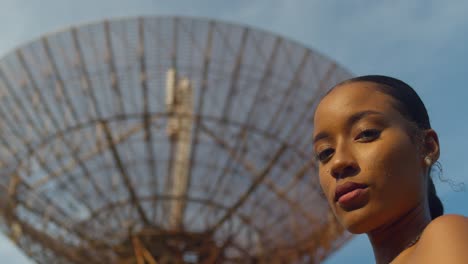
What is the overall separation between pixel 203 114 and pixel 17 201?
5.53 meters

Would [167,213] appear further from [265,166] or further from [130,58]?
[130,58]

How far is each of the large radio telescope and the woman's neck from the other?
1801 centimetres

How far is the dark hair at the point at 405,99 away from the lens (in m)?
2.05

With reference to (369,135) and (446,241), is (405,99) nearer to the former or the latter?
(369,135)

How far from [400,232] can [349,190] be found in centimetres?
20

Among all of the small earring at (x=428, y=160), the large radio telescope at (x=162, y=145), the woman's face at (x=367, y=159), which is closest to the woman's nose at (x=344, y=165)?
the woman's face at (x=367, y=159)

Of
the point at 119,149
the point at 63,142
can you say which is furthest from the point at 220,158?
the point at 63,142

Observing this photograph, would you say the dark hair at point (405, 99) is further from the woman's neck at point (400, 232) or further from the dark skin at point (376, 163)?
the woman's neck at point (400, 232)

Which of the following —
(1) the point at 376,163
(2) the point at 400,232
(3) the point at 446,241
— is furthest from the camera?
(2) the point at 400,232

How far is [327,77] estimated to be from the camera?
71.6 feet

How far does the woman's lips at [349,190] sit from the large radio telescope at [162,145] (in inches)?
713

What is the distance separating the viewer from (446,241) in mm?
1588

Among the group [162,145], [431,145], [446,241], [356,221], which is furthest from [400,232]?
[162,145]

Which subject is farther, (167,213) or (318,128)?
(167,213)
